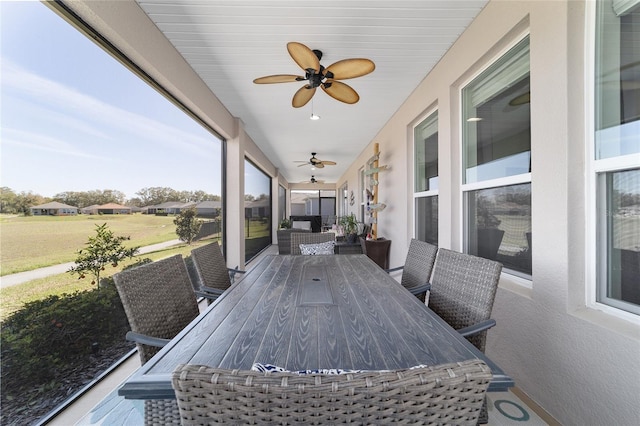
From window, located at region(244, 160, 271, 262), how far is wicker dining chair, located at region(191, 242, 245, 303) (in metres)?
2.98

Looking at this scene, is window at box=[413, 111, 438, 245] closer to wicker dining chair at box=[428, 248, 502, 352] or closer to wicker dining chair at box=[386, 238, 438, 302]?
wicker dining chair at box=[386, 238, 438, 302]

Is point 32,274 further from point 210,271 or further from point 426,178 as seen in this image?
point 426,178

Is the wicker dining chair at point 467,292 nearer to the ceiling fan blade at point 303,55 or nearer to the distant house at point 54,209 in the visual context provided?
the ceiling fan blade at point 303,55

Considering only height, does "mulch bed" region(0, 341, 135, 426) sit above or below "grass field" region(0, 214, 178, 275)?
below

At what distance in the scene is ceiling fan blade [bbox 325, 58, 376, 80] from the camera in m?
1.94

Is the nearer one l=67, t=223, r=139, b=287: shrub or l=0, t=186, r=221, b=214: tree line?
l=0, t=186, r=221, b=214: tree line

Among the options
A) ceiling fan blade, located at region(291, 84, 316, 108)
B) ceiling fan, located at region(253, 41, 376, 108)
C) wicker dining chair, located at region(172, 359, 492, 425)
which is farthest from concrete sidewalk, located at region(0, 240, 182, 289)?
ceiling fan blade, located at region(291, 84, 316, 108)

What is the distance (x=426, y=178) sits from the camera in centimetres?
332

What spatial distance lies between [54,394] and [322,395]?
2175 mm

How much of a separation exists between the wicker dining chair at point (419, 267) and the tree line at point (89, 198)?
7.92 ft

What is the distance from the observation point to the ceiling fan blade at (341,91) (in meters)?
2.35

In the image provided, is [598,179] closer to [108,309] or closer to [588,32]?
[588,32]

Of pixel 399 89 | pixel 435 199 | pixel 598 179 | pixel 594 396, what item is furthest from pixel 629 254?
pixel 399 89

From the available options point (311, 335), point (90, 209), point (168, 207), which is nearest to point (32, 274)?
point (90, 209)
